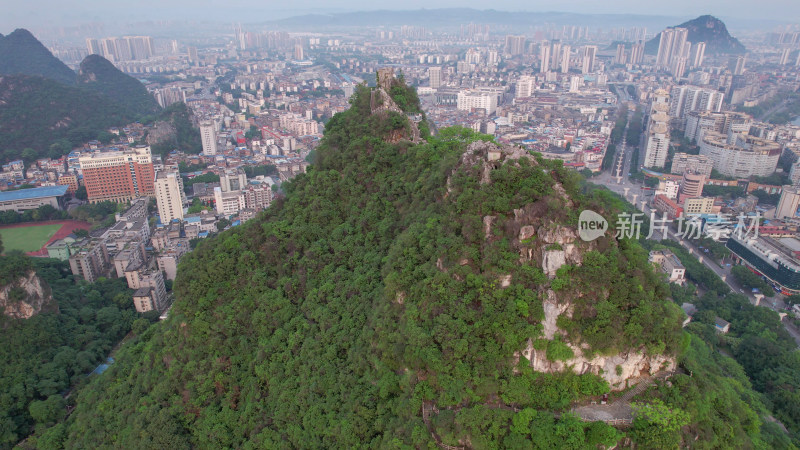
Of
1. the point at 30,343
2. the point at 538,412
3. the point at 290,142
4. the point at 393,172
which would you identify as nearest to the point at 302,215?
the point at 393,172

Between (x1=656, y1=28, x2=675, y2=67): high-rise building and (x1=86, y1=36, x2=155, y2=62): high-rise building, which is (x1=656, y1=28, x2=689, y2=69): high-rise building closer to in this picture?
(x1=656, y1=28, x2=675, y2=67): high-rise building

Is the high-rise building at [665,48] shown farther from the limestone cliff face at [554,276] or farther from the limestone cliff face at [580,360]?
the limestone cliff face at [580,360]

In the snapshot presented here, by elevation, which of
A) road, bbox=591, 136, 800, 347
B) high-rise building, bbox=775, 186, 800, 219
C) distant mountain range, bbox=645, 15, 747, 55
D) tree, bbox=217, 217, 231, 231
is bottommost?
road, bbox=591, 136, 800, 347

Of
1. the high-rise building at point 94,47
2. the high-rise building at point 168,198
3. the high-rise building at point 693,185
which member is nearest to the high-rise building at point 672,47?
the high-rise building at point 693,185

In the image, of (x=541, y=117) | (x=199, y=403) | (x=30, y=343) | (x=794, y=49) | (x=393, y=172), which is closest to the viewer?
(x=199, y=403)

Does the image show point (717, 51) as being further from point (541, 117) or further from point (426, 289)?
point (426, 289)

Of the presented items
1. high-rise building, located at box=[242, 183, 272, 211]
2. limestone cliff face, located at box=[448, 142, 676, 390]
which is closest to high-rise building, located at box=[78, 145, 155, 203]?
high-rise building, located at box=[242, 183, 272, 211]
